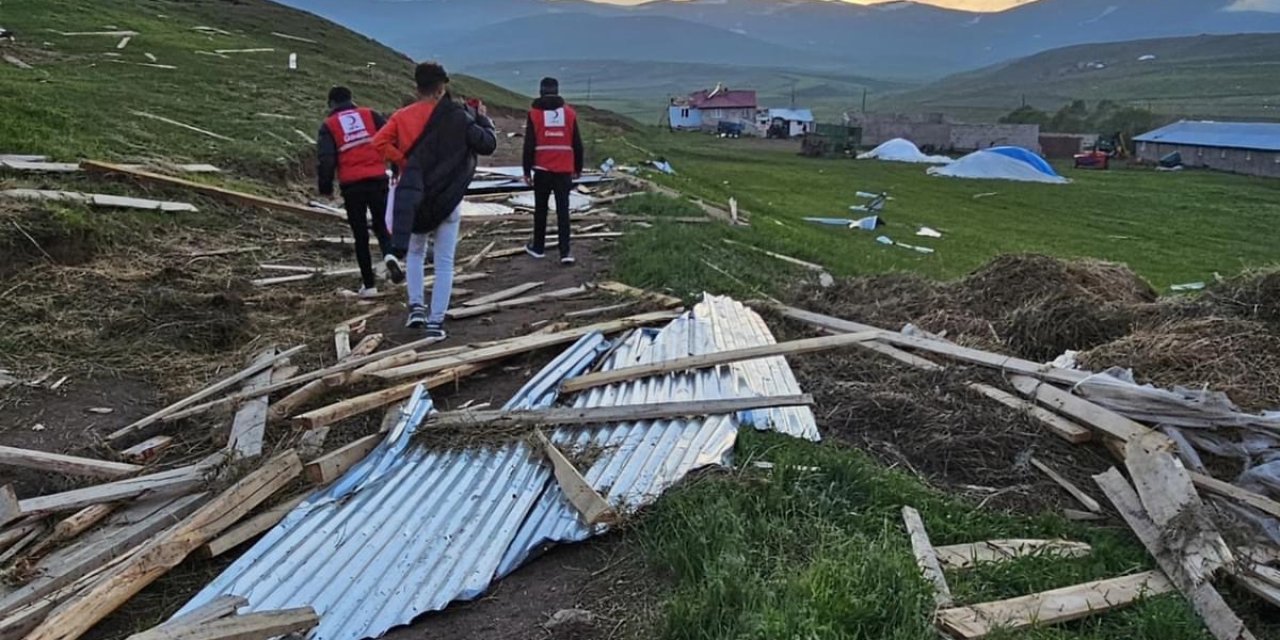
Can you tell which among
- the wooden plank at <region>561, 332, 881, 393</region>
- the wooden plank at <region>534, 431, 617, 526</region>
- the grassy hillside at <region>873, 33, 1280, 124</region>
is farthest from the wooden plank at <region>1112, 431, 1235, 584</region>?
the grassy hillside at <region>873, 33, 1280, 124</region>

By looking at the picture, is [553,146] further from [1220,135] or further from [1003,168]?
[1220,135]

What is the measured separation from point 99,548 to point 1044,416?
5418 millimetres

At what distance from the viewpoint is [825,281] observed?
11016mm

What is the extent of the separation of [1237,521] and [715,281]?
6137 mm

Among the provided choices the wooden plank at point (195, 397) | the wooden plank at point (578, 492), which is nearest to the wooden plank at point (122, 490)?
the wooden plank at point (195, 397)

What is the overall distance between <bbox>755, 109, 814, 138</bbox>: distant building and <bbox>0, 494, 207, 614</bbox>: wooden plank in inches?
2967

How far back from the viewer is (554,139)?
1039 cm

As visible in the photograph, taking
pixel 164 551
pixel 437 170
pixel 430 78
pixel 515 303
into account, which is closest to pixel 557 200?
pixel 515 303

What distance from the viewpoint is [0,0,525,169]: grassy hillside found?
13.4 metres

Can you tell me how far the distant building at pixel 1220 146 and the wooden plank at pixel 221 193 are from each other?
5751cm

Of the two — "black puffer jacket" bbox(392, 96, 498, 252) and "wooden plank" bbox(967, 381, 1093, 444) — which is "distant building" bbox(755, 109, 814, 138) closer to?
"black puffer jacket" bbox(392, 96, 498, 252)

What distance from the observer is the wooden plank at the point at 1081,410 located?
5229 mm

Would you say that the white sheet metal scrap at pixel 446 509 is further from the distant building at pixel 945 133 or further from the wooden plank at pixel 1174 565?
the distant building at pixel 945 133

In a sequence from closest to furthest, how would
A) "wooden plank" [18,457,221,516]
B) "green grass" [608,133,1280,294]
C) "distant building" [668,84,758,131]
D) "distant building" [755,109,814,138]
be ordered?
1. "wooden plank" [18,457,221,516]
2. "green grass" [608,133,1280,294]
3. "distant building" [755,109,814,138]
4. "distant building" [668,84,758,131]
